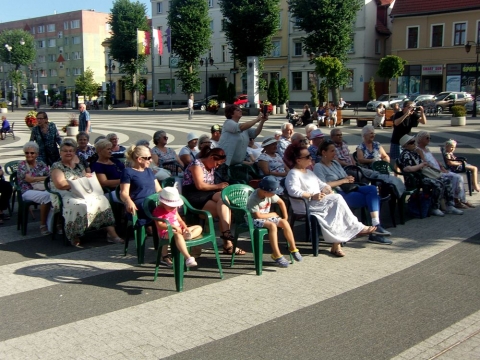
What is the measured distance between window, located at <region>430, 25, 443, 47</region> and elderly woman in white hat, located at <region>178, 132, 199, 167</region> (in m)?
47.2

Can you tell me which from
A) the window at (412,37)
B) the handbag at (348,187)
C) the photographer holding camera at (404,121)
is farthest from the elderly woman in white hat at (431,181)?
the window at (412,37)

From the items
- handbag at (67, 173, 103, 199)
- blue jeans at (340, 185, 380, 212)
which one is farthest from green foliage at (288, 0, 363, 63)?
handbag at (67, 173, 103, 199)

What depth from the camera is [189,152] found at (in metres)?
9.55

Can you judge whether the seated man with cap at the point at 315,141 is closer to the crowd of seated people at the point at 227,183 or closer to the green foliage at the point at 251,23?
the crowd of seated people at the point at 227,183

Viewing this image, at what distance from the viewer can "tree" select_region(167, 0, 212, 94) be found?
56.7 meters

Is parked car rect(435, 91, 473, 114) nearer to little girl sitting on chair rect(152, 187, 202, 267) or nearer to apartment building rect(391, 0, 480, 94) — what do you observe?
apartment building rect(391, 0, 480, 94)

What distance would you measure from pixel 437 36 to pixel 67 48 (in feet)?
209

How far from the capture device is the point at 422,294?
213 inches

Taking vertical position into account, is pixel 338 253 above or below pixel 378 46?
below

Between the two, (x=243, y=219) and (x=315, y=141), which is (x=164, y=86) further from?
(x=243, y=219)

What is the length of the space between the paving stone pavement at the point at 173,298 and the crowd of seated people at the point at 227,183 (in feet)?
1.14

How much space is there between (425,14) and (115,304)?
5274cm

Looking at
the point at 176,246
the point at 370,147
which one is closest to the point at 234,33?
the point at 370,147

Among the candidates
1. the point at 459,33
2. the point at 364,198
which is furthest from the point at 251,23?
the point at 364,198
